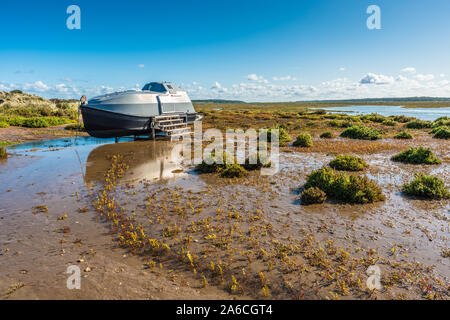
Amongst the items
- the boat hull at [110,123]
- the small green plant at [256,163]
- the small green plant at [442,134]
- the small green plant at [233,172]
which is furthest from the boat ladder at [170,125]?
the small green plant at [442,134]

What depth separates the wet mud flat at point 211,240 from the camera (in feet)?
15.1

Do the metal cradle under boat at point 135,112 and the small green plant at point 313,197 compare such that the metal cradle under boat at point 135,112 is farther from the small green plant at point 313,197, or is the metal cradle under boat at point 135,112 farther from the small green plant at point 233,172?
the small green plant at point 313,197

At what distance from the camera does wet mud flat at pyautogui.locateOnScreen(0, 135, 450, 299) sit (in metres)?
4.60

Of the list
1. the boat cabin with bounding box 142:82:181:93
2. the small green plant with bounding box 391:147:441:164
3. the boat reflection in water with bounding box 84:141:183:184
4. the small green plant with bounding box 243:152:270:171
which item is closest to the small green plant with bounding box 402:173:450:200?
the small green plant with bounding box 391:147:441:164

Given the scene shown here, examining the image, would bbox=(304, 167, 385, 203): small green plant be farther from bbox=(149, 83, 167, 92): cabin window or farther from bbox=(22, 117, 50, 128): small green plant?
bbox=(22, 117, 50, 128): small green plant

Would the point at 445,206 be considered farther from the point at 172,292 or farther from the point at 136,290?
the point at 136,290

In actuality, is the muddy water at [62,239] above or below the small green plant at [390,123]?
below

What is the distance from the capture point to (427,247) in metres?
5.91

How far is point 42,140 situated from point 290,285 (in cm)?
2516

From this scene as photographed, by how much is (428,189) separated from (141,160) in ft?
46.3

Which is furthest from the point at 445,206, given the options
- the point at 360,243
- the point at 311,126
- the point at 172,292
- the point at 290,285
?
the point at 311,126

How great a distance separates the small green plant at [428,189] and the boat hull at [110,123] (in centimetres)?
1806

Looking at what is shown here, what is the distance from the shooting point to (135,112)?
64.6ft

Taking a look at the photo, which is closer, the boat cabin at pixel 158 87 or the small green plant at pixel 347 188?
the small green plant at pixel 347 188
